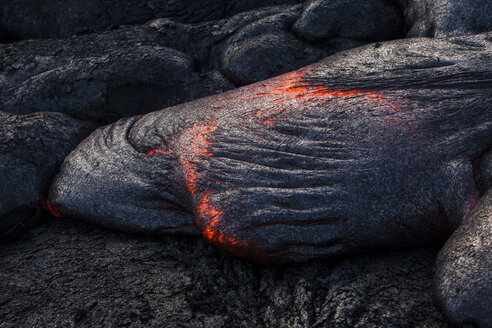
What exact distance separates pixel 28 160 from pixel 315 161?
1.62 meters

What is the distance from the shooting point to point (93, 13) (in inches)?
164

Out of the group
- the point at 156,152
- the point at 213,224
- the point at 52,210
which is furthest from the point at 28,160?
the point at 213,224

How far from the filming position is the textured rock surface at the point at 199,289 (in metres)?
1.63

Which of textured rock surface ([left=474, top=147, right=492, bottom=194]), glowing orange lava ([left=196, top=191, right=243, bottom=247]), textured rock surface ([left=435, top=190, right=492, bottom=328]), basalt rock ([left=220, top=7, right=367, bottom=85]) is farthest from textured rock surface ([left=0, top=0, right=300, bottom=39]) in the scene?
textured rock surface ([left=435, top=190, right=492, bottom=328])

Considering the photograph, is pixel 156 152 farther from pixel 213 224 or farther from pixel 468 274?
pixel 468 274

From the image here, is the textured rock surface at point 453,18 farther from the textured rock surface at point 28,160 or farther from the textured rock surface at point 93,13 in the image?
the textured rock surface at point 28,160

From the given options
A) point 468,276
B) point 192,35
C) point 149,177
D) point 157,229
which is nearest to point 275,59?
point 192,35

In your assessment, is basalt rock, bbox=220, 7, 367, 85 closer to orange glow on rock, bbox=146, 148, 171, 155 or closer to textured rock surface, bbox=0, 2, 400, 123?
textured rock surface, bbox=0, 2, 400, 123

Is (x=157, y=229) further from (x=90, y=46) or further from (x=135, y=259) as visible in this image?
(x=90, y=46)

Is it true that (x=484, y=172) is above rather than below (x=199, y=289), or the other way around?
above

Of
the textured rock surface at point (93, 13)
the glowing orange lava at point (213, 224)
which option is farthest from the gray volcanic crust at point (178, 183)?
the textured rock surface at point (93, 13)

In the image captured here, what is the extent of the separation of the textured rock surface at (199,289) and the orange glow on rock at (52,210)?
30 centimetres

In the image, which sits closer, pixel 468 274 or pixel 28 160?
pixel 468 274

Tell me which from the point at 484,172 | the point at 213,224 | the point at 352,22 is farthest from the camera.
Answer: the point at 352,22
